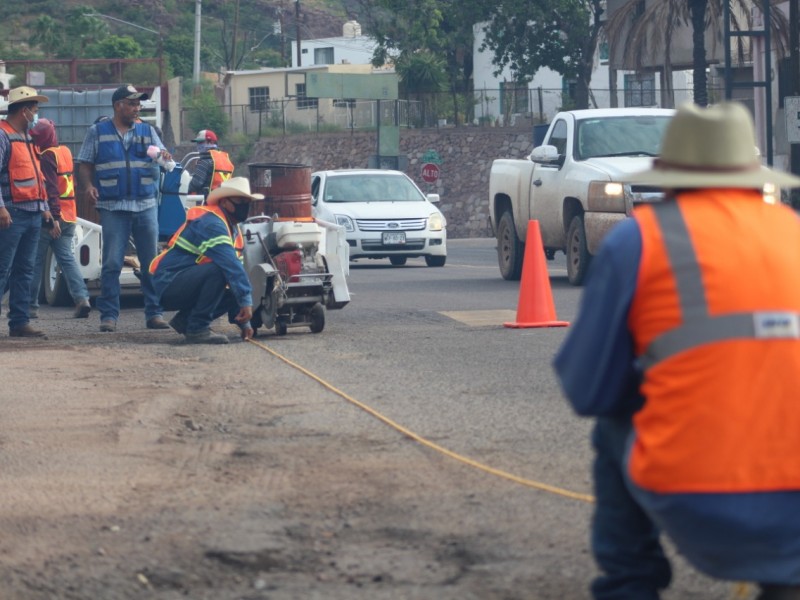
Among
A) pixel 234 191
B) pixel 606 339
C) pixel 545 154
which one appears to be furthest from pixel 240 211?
pixel 606 339

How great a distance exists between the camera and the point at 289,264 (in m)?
12.1

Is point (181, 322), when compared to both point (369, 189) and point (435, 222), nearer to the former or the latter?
point (435, 222)

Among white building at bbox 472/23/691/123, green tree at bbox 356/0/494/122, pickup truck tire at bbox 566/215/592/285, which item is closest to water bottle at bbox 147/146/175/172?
pickup truck tire at bbox 566/215/592/285

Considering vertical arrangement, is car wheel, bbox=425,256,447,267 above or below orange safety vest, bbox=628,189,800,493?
below

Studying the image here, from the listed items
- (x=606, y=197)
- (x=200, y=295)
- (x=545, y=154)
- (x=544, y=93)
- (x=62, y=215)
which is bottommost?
(x=200, y=295)

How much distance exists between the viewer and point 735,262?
11.1 ft

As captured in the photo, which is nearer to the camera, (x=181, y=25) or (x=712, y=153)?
(x=712, y=153)

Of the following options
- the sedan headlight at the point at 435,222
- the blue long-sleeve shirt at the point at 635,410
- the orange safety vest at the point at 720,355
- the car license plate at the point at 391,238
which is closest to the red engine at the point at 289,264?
the blue long-sleeve shirt at the point at 635,410

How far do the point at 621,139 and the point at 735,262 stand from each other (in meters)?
14.2

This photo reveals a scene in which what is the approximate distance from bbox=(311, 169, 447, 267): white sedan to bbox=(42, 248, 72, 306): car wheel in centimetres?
816

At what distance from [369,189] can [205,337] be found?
1406 cm

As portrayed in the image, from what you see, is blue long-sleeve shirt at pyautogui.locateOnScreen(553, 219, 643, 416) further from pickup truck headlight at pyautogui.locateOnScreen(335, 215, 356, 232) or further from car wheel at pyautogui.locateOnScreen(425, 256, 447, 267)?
car wheel at pyautogui.locateOnScreen(425, 256, 447, 267)

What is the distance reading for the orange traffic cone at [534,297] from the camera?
1247 cm

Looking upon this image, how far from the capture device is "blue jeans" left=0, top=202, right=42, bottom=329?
40.7 ft
